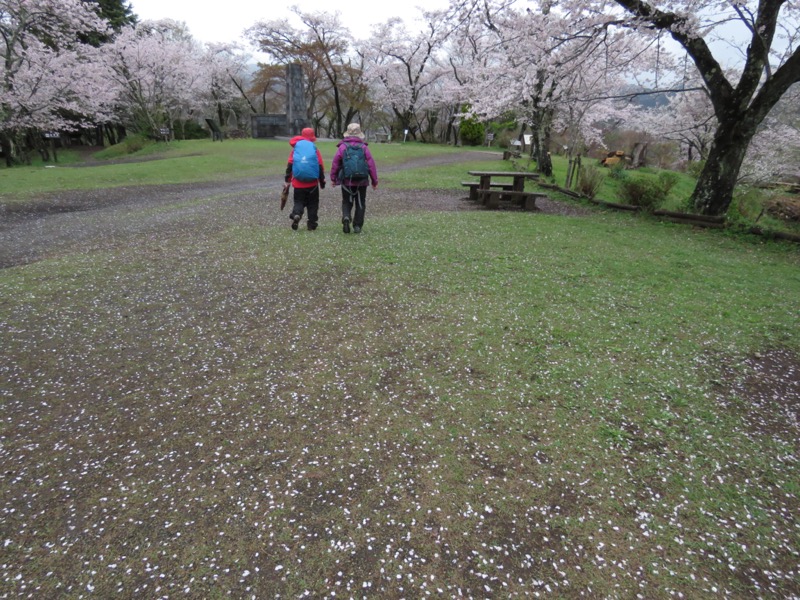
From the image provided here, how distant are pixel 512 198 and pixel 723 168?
4.89 m

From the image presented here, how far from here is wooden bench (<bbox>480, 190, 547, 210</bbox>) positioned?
12180mm

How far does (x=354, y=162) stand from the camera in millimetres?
7629

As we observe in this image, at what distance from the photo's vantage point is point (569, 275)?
A: 6547 mm

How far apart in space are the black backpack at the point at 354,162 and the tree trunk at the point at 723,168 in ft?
27.8

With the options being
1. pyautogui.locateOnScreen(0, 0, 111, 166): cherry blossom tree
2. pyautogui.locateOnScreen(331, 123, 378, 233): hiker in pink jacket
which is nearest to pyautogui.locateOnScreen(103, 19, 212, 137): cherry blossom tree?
pyautogui.locateOnScreen(0, 0, 111, 166): cherry blossom tree

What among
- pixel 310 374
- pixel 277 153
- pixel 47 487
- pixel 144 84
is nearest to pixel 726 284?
pixel 310 374

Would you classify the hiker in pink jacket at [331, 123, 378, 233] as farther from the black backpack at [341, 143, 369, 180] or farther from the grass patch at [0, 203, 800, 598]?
the grass patch at [0, 203, 800, 598]

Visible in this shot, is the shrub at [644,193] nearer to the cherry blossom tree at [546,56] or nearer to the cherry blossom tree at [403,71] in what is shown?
the cherry blossom tree at [546,56]

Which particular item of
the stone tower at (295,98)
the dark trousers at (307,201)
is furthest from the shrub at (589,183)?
the stone tower at (295,98)

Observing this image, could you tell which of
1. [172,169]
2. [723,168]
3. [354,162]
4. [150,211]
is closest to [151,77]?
[172,169]

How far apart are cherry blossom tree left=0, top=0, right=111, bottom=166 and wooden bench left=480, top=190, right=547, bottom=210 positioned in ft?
79.9

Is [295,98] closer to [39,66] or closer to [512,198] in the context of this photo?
[39,66]

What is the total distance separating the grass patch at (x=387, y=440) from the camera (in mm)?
2234

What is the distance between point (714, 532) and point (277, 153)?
2586 centimetres
